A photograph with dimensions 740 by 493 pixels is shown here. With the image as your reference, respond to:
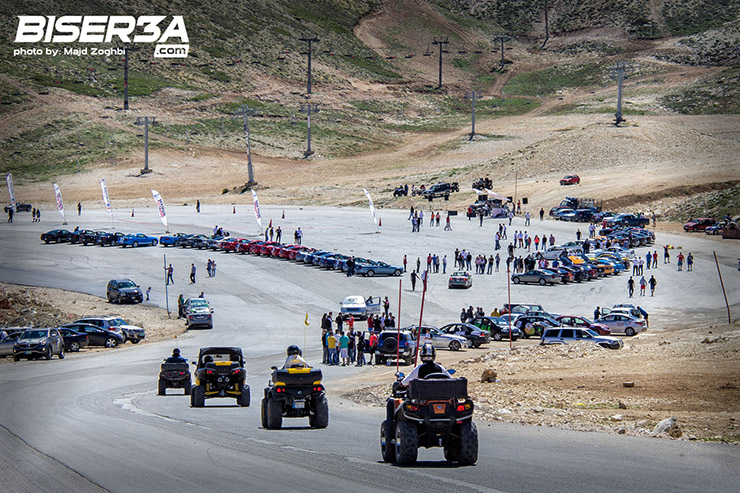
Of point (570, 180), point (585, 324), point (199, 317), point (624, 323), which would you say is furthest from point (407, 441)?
point (570, 180)

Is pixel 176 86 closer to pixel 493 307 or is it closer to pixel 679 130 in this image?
pixel 679 130

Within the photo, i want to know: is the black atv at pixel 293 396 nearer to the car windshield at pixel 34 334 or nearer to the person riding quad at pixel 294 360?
the person riding quad at pixel 294 360

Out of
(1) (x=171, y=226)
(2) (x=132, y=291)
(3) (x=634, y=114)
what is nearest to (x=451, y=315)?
(2) (x=132, y=291)

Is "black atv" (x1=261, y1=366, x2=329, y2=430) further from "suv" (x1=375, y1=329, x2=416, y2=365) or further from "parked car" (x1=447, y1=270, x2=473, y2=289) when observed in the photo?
"parked car" (x1=447, y1=270, x2=473, y2=289)

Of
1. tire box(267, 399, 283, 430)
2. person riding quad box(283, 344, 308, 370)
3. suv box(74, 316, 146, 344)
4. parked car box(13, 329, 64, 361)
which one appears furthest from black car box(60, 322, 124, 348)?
person riding quad box(283, 344, 308, 370)

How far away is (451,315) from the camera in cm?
5384

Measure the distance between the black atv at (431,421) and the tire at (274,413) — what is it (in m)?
4.05

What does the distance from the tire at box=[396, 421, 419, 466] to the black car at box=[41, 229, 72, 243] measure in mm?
71313

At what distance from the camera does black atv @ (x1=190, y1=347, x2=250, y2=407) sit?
22938mm

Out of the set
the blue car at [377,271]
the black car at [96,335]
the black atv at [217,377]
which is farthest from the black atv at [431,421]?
the blue car at [377,271]

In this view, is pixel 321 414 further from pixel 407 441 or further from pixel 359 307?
pixel 359 307

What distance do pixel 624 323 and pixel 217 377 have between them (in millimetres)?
28749

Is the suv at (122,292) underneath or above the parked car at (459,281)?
underneath

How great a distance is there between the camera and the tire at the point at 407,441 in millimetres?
15438
